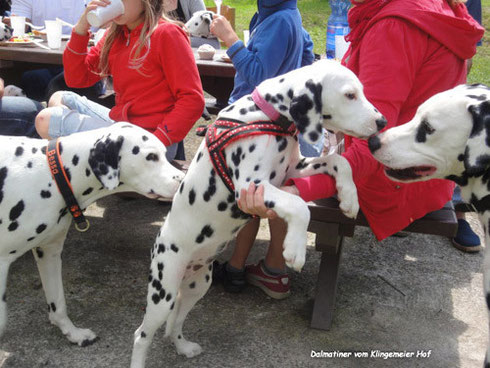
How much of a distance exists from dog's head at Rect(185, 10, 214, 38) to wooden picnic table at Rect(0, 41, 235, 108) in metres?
0.39

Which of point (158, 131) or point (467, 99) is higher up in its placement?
point (467, 99)

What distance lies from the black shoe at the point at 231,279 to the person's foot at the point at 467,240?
207 centimetres

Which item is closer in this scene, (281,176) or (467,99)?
(467,99)

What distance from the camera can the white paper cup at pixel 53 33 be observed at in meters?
5.40

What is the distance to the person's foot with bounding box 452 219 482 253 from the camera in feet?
15.5

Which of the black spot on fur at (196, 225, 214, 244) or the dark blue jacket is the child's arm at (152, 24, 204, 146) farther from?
the black spot on fur at (196, 225, 214, 244)

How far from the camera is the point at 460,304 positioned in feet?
13.1

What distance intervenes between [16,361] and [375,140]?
8.29 ft

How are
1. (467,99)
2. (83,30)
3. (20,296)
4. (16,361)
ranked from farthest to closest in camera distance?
1. (83,30)
2. (20,296)
3. (16,361)
4. (467,99)

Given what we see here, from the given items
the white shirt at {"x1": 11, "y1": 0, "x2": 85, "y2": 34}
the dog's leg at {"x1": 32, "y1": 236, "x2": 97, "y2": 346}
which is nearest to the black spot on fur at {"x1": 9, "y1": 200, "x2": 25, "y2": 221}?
the dog's leg at {"x1": 32, "y1": 236, "x2": 97, "y2": 346}

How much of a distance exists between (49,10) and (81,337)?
15.9ft

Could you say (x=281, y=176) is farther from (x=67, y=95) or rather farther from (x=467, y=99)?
(x=67, y=95)

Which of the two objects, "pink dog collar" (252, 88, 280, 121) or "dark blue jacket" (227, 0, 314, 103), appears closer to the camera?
"pink dog collar" (252, 88, 280, 121)

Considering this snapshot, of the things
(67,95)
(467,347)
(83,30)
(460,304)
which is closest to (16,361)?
(67,95)
